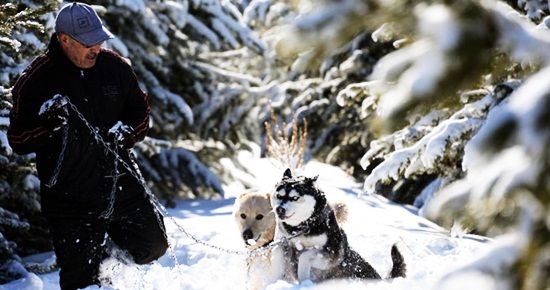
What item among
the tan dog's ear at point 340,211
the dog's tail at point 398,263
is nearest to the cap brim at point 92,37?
the tan dog's ear at point 340,211

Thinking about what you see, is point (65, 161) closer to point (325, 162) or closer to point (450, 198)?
point (450, 198)

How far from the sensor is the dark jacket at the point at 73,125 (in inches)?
203

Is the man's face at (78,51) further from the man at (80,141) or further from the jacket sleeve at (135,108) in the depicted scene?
the jacket sleeve at (135,108)

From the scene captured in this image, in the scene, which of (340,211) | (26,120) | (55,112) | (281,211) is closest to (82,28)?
(55,112)

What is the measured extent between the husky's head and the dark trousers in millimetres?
967

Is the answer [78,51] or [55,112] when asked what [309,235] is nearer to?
[55,112]

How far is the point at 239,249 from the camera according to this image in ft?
23.5

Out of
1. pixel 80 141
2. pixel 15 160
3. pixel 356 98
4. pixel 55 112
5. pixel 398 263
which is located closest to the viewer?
pixel 55 112

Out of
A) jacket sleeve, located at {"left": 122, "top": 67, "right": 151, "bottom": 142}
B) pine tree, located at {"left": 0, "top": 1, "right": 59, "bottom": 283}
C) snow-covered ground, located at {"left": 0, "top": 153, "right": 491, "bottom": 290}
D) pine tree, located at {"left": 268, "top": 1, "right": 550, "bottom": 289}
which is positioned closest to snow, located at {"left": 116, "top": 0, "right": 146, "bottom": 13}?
pine tree, located at {"left": 0, "top": 1, "right": 59, "bottom": 283}

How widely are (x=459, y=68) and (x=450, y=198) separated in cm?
33

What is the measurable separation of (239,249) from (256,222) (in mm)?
1145

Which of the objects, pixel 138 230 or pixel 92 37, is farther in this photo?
pixel 138 230

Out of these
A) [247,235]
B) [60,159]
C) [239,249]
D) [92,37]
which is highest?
[92,37]

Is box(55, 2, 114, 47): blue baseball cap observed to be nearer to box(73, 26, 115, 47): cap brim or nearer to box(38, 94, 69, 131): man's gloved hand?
box(73, 26, 115, 47): cap brim
